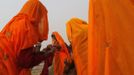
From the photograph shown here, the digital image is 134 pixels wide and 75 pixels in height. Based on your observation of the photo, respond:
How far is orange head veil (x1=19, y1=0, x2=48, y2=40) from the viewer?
4.79m

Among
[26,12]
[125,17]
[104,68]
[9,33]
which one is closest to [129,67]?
[104,68]

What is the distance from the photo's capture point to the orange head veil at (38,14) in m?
4.79

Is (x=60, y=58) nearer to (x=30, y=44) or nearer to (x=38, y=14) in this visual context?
(x=38, y=14)

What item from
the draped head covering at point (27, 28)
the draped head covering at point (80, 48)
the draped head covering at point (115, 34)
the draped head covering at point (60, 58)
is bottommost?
the draped head covering at point (60, 58)

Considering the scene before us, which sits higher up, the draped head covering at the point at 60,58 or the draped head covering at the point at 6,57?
the draped head covering at the point at 6,57

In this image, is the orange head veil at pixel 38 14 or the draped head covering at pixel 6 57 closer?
the draped head covering at pixel 6 57

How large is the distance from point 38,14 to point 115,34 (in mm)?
2358

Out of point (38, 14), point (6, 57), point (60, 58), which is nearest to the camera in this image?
point (6, 57)

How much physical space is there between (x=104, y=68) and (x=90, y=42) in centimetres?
21

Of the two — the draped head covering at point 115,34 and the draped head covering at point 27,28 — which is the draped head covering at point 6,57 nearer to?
the draped head covering at point 27,28

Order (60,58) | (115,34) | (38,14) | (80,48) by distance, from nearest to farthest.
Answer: (115,34) → (80,48) → (38,14) → (60,58)

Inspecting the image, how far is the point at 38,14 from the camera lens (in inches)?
195

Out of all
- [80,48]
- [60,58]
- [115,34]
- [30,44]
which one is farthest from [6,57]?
[115,34]

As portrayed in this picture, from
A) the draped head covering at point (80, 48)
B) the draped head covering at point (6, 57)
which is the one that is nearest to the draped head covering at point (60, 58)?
the draped head covering at point (80, 48)
